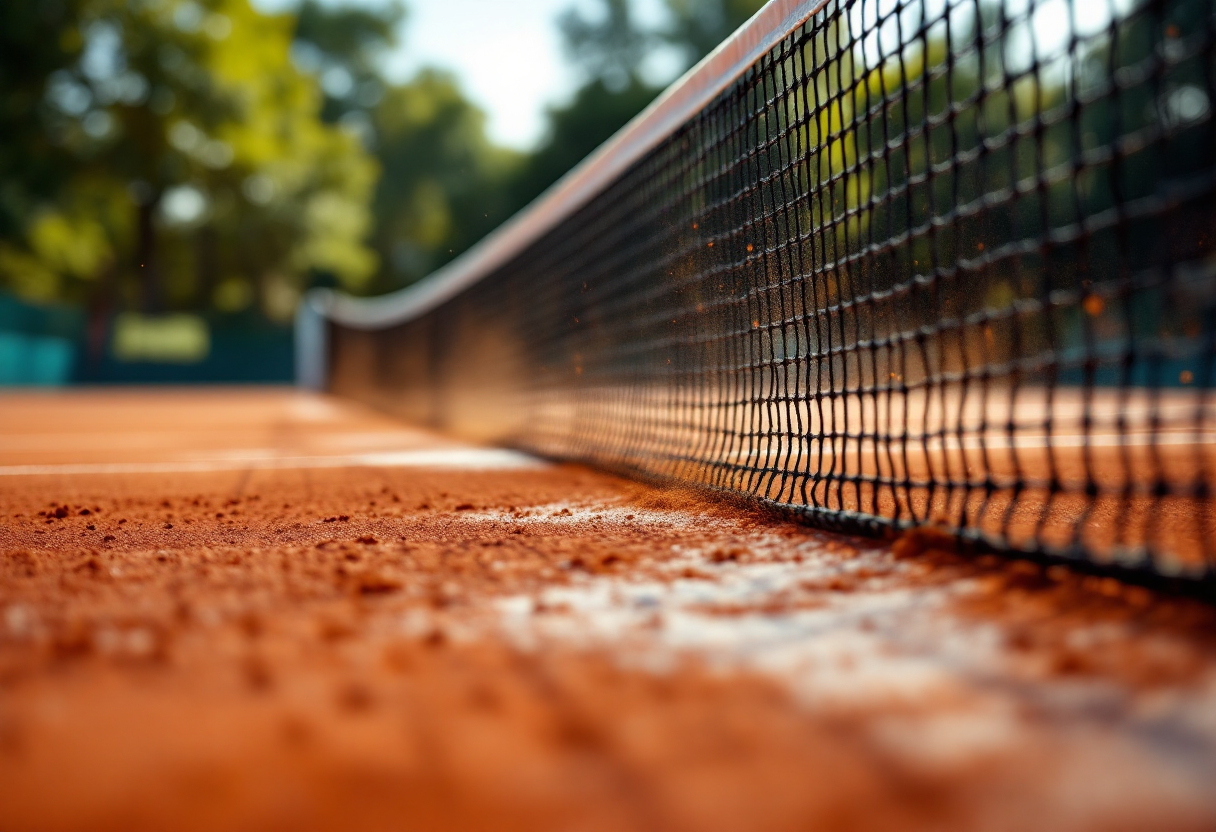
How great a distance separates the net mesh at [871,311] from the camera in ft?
5.79

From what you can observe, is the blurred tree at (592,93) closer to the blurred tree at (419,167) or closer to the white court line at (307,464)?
the blurred tree at (419,167)

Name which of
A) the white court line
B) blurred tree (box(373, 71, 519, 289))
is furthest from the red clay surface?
blurred tree (box(373, 71, 519, 289))

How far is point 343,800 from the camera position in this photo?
2.83 ft

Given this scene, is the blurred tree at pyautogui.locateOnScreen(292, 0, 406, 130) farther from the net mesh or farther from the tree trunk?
the net mesh

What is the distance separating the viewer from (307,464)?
4594 mm

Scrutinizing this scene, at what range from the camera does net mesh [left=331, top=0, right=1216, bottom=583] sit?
176 cm

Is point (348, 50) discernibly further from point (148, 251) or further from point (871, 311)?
point (871, 311)

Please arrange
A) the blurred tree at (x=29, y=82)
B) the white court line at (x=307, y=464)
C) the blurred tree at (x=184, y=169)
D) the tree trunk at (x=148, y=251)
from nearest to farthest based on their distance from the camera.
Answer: the white court line at (x=307, y=464), the blurred tree at (x=29, y=82), the blurred tree at (x=184, y=169), the tree trunk at (x=148, y=251)

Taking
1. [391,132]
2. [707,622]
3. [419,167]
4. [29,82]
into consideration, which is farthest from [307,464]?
[391,132]

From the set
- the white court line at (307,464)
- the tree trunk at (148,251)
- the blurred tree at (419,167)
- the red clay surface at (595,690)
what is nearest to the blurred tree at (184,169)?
the tree trunk at (148,251)

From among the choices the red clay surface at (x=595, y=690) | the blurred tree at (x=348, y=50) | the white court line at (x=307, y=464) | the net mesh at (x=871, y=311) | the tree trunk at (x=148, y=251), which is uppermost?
the blurred tree at (x=348, y=50)

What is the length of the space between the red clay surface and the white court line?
7.81 feet

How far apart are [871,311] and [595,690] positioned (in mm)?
1748

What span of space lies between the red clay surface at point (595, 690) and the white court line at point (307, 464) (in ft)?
7.81
